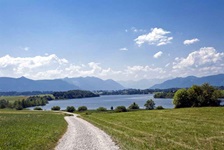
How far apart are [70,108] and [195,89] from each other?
257ft

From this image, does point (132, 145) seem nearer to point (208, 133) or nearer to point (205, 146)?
point (205, 146)

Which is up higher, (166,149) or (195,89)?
(195,89)

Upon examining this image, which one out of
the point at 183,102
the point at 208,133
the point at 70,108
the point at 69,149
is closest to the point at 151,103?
the point at 70,108

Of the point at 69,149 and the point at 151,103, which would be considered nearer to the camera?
the point at 69,149

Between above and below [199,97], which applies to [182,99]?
below

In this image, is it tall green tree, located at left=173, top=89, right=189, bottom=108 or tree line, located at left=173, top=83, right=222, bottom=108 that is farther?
tall green tree, located at left=173, top=89, right=189, bottom=108

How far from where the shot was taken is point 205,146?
25.2 m

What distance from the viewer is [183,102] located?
112562 mm

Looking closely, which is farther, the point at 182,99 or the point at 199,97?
the point at 182,99

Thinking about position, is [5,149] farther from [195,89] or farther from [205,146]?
[195,89]

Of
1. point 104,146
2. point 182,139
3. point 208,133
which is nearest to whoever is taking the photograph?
point 104,146

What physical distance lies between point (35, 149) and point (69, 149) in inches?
112

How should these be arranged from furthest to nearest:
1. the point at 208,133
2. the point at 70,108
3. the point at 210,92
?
the point at 70,108 → the point at 210,92 → the point at 208,133

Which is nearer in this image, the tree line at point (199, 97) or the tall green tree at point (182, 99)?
the tree line at point (199, 97)
